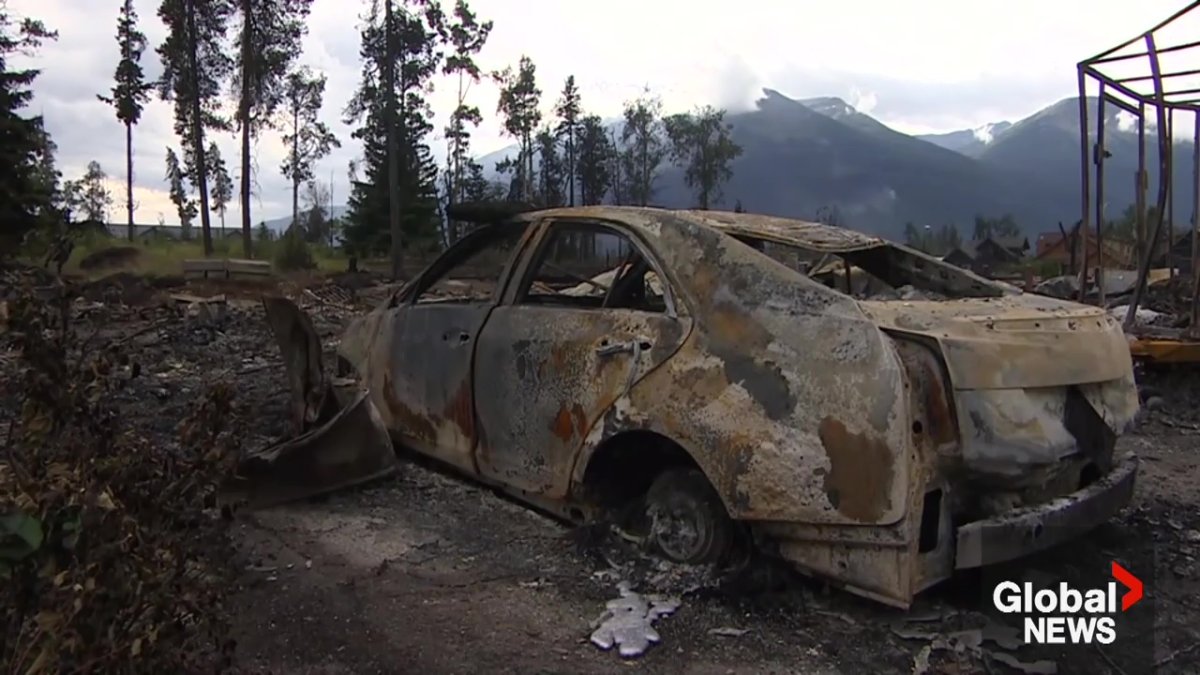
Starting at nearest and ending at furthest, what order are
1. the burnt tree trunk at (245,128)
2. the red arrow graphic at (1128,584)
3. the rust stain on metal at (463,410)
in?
the red arrow graphic at (1128,584)
the rust stain on metal at (463,410)
the burnt tree trunk at (245,128)

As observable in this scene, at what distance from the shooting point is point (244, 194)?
2872 cm

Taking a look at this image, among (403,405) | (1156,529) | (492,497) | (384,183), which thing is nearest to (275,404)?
(403,405)

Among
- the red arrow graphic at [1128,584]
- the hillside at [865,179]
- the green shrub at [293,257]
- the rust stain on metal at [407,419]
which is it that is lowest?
the red arrow graphic at [1128,584]

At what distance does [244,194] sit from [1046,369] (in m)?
29.3

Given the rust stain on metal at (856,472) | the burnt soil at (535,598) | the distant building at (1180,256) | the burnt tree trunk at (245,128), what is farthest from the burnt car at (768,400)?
the burnt tree trunk at (245,128)

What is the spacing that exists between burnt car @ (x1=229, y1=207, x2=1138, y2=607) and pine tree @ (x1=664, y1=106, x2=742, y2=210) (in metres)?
48.1

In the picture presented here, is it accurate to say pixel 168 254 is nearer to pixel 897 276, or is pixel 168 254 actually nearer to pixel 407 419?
pixel 407 419

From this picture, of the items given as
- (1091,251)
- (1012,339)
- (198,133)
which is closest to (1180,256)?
(1091,251)

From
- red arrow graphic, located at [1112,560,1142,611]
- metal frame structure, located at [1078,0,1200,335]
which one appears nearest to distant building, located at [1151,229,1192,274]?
metal frame structure, located at [1078,0,1200,335]

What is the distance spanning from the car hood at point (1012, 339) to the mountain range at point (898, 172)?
112m

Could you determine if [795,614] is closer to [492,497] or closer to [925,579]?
[925,579]

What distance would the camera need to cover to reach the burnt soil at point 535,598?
8.93ft

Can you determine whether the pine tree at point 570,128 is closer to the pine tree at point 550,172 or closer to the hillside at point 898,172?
the pine tree at point 550,172

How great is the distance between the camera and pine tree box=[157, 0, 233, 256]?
28734 mm
